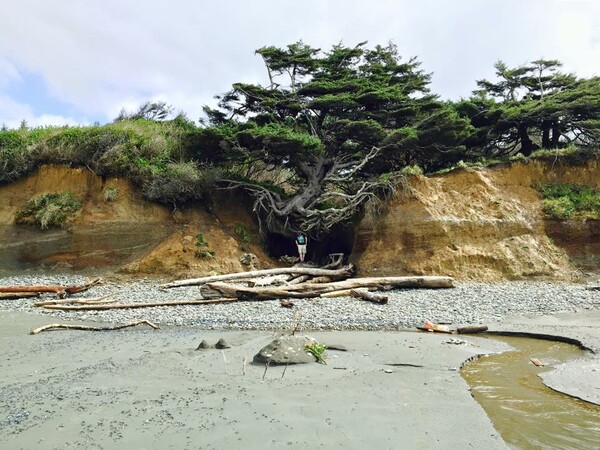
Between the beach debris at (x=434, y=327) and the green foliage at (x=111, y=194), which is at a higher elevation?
the green foliage at (x=111, y=194)

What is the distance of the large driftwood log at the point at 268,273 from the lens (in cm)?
1563

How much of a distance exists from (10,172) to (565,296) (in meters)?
22.1

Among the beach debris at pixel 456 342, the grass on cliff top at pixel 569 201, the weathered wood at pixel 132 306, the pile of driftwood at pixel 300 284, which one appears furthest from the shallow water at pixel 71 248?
the grass on cliff top at pixel 569 201

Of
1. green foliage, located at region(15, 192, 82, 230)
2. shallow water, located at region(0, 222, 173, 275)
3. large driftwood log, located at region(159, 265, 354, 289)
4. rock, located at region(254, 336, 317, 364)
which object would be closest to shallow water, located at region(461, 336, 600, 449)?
rock, located at region(254, 336, 317, 364)

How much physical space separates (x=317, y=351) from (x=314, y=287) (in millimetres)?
7006

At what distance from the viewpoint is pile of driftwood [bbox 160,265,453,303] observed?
43.1ft

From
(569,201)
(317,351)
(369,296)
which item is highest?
(569,201)

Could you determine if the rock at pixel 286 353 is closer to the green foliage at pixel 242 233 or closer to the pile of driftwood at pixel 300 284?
the pile of driftwood at pixel 300 284

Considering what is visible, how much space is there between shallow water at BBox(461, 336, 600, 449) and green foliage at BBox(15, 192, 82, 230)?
17.3 metres

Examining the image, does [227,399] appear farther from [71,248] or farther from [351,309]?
[71,248]

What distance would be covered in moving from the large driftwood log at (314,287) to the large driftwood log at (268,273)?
2.58 m

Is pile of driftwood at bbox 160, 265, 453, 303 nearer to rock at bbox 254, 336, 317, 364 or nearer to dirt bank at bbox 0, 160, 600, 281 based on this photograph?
dirt bank at bbox 0, 160, 600, 281

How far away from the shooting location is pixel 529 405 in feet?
17.8

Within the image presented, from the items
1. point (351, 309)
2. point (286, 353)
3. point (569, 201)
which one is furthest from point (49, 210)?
point (569, 201)
